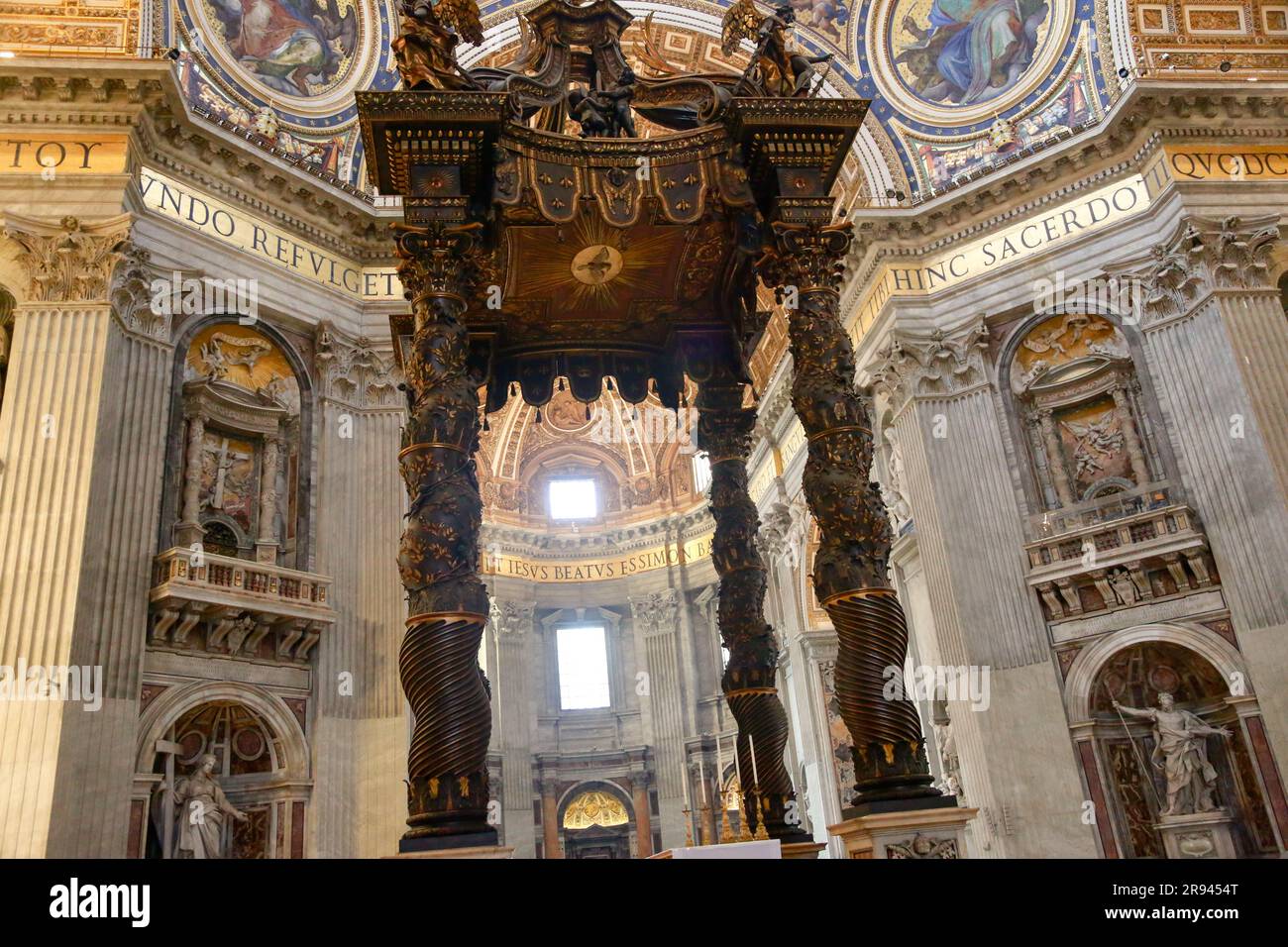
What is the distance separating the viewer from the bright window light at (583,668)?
84.2 ft

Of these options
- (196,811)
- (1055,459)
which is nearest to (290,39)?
(196,811)

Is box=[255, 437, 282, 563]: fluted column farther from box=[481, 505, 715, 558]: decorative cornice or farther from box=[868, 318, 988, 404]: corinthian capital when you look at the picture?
box=[481, 505, 715, 558]: decorative cornice

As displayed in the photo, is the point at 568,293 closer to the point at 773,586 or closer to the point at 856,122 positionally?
the point at 856,122

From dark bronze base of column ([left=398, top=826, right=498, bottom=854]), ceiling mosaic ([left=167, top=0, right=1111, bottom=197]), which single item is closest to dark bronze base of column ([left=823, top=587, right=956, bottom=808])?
dark bronze base of column ([left=398, top=826, right=498, bottom=854])

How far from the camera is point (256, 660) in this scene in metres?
11.5

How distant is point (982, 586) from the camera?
12.8m

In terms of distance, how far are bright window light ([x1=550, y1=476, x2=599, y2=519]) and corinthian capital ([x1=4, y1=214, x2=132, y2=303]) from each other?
1742 cm

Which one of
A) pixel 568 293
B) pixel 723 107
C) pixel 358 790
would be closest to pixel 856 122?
pixel 723 107

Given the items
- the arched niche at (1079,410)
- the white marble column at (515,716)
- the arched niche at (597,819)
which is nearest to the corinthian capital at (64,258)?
the arched niche at (1079,410)

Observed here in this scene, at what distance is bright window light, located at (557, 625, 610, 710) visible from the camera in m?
25.7

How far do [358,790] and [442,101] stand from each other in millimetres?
8743

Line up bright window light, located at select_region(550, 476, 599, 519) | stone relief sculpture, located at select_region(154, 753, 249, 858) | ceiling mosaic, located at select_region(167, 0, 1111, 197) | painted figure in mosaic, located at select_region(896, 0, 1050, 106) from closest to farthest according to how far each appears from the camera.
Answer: stone relief sculpture, located at select_region(154, 753, 249, 858) → ceiling mosaic, located at select_region(167, 0, 1111, 197) → painted figure in mosaic, located at select_region(896, 0, 1050, 106) → bright window light, located at select_region(550, 476, 599, 519)

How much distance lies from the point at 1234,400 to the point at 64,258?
13.5 m

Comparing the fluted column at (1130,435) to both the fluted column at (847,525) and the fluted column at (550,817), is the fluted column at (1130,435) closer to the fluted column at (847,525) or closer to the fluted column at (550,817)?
the fluted column at (847,525)
